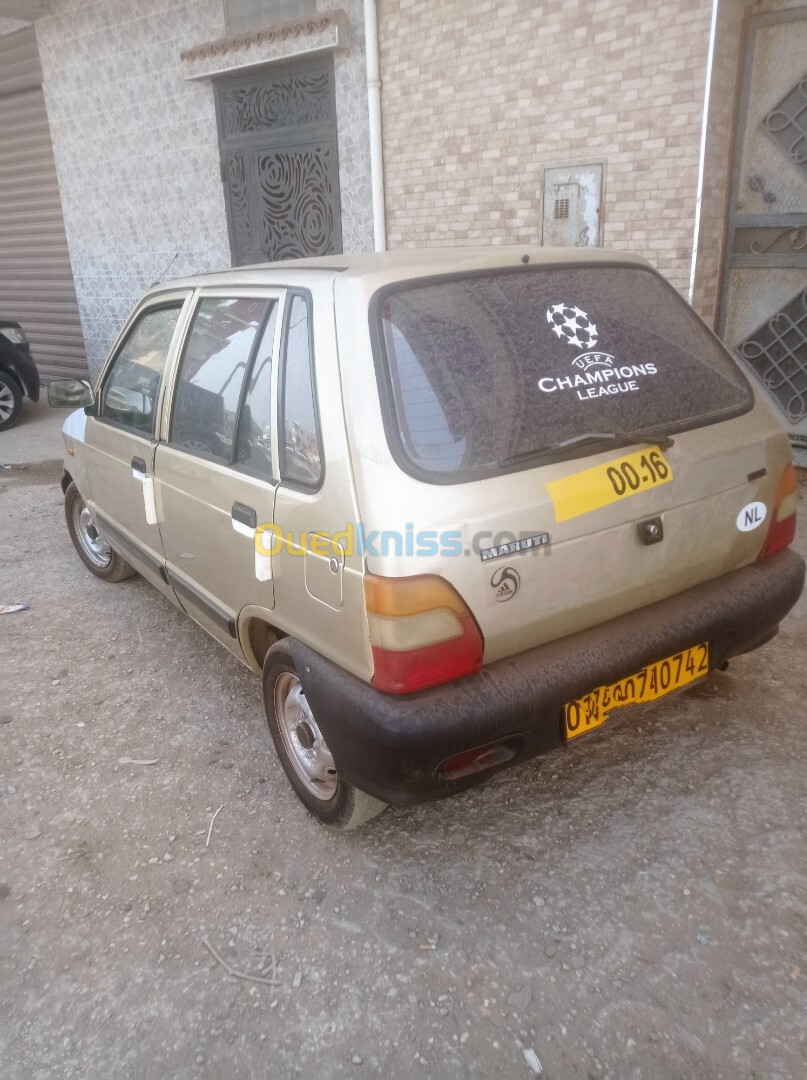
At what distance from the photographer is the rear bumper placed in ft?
6.67

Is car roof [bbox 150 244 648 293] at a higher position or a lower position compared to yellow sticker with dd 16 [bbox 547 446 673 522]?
higher

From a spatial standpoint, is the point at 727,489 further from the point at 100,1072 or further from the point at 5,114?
the point at 5,114

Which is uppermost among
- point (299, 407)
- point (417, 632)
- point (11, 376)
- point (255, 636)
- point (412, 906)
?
point (299, 407)

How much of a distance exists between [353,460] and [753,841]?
5.68 feet

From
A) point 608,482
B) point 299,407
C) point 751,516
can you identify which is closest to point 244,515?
point 299,407

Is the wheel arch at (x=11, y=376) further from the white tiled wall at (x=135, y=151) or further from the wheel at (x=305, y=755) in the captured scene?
the wheel at (x=305, y=755)

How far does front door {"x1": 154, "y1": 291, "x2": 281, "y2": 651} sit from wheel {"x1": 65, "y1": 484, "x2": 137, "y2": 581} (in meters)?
1.46

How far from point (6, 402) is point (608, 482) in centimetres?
883

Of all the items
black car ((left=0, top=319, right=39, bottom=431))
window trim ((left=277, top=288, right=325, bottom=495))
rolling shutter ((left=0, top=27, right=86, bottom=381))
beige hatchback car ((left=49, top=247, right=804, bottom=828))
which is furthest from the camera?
rolling shutter ((left=0, top=27, right=86, bottom=381))

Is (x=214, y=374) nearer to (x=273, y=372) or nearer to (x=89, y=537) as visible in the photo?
(x=273, y=372)

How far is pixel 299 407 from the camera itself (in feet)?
7.58

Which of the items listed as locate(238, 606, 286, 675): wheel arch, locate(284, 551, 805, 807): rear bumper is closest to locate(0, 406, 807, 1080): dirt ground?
locate(284, 551, 805, 807): rear bumper

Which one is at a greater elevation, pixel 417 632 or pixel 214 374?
pixel 214 374

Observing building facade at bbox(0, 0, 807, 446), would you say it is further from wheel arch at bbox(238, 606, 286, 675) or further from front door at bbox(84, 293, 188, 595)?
wheel arch at bbox(238, 606, 286, 675)
